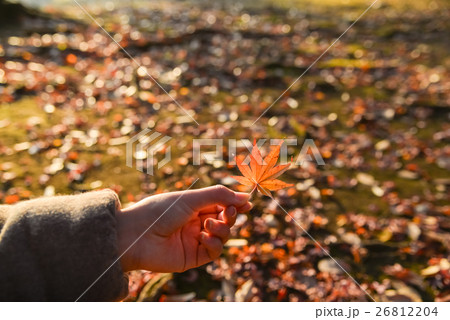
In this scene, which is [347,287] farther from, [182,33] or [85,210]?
[182,33]

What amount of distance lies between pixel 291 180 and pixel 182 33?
4.13m

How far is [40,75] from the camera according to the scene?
4.66m

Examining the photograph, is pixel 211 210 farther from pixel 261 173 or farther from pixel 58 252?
pixel 58 252

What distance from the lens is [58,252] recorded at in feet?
4.22

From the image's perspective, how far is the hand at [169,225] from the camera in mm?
1568

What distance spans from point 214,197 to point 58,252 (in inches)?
26.0

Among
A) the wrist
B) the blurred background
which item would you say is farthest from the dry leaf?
the blurred background

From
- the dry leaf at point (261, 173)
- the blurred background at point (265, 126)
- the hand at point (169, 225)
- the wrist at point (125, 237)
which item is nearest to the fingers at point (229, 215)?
the hand at point (169, 225)

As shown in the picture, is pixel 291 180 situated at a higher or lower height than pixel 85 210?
lower

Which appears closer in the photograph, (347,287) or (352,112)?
(347,287)

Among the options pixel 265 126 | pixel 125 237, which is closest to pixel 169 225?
pixel 125 237

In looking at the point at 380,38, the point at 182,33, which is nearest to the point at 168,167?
the point at 182,33

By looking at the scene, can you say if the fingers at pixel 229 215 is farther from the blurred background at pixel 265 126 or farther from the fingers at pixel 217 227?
the blurred background at pixel 265 126

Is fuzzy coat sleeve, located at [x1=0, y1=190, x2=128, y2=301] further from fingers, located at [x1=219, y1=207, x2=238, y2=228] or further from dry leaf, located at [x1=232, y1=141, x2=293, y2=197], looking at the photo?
dry leaf, located at [x1=232, y1=141, x2=293, y2=197]
